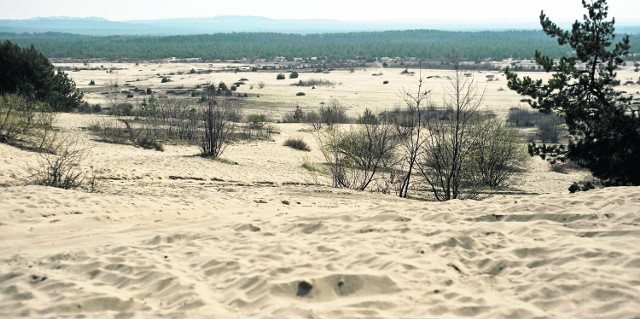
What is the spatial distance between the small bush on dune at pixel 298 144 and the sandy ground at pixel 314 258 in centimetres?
1407

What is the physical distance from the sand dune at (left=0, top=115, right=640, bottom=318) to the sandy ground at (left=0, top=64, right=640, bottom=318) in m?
0.02

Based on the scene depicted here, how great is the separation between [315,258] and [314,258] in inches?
0.5

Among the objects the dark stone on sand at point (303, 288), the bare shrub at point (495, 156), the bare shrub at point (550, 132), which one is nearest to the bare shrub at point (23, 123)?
the bare shrub at point (495, 156)

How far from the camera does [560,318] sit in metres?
5.65

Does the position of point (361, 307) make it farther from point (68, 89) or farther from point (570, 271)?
point (68, 89)

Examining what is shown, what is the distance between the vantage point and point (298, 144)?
87.7ft

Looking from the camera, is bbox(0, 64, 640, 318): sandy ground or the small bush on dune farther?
the small bush on dune

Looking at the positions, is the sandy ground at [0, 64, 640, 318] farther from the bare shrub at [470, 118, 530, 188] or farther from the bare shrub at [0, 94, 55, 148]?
the bare shrub at [470, 118, 530, 188]

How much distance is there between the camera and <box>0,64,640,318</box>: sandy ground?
6.23m

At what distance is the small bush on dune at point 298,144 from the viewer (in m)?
26.6

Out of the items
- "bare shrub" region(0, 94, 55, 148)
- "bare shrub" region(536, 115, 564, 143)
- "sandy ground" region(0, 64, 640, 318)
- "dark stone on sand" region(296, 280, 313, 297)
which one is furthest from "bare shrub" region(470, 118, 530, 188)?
"bare shrub" region(0, 94, 55, 148)

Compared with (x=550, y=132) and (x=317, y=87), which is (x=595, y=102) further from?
(x=317, y=87)

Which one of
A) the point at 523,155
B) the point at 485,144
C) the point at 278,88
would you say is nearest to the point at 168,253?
the point at 485,144

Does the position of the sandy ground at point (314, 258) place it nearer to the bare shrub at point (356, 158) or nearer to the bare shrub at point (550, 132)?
the bare shrub at point (356, 158)
